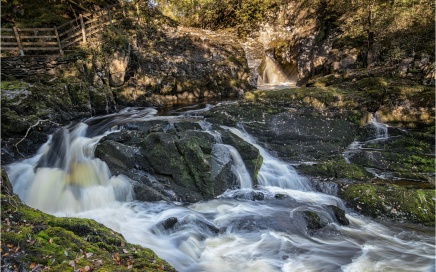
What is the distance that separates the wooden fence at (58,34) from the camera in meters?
14.2

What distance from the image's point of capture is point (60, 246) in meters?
3.45

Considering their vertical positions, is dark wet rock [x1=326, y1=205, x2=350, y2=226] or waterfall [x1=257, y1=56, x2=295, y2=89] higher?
waterfall [x1=257, y1=56, x2=295, y2=89]

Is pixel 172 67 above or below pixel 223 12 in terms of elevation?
below

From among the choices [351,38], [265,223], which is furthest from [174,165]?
[351,38]

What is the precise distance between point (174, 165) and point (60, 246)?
5.39 m

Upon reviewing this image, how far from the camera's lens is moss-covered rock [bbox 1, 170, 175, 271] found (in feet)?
10.3

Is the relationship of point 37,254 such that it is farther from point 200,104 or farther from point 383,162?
point 200,104

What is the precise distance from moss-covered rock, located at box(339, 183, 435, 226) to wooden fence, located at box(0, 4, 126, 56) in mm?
15105

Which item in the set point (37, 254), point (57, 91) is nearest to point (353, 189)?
point (37, 254)

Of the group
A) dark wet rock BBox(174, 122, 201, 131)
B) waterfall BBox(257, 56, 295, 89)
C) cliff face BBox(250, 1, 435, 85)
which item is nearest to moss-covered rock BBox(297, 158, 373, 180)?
dark wet rock BBox(174, 122, 201, 131)

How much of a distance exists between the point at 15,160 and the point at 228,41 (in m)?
15.5

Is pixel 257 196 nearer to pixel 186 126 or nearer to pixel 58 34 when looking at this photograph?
pixel 186 126

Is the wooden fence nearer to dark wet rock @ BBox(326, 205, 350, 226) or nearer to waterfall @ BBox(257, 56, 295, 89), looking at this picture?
waterfall @ BBox(257, 56, 295, 89)

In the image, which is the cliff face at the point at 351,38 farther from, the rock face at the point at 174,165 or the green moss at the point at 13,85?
the green moss at the point at 13,85
